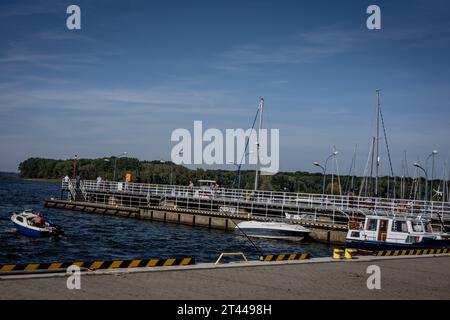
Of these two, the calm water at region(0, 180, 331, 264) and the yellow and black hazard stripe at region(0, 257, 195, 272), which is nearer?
the yellow and black hazard stripe at region(0, 257, 195, 272)

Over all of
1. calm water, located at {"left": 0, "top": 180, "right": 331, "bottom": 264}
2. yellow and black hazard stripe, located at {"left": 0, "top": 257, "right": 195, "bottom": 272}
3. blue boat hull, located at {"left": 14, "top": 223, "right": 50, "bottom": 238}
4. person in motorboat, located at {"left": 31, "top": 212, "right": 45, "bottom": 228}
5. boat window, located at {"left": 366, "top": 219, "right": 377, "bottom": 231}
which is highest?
yellow and black hazard stripe, located at {"left": 0, "top": 257, "right": 195, "bottom": 272}

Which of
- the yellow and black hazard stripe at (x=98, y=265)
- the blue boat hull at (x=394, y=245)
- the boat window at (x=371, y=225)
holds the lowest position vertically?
the blue boat hull at (x=394, y=245)

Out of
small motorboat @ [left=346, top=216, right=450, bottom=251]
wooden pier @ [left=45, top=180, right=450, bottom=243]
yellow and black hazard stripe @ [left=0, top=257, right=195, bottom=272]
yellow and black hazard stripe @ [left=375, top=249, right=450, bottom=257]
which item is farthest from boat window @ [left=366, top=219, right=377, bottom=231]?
yellow and black hazard stripe @ [left=0, top=257, right=195, bottom=272]

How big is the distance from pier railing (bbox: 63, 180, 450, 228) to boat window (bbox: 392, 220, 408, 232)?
Answer: 5.90 meters

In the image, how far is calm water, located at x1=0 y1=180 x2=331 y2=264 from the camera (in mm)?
34156

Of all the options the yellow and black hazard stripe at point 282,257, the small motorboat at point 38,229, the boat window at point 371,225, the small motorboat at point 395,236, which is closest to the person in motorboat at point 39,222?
the small motorboat at point 38,229

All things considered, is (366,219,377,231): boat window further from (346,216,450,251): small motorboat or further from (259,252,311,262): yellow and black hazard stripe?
(259,252,311,262): yellow and black hazard stripe

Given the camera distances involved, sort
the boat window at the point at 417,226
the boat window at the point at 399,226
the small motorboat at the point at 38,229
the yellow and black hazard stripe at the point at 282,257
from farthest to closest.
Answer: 1. the small motorboat at the point at 38,229
2. the boat window at the point at 417,226
3. the boat window at the point at 399,226
4. the yellow and black hazard stripe at the point at 282,257

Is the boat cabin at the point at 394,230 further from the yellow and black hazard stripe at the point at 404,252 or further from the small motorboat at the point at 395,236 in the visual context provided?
the yellow and black hazard stripe at the point at 404,252

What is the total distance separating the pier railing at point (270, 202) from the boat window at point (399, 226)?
5.90 m

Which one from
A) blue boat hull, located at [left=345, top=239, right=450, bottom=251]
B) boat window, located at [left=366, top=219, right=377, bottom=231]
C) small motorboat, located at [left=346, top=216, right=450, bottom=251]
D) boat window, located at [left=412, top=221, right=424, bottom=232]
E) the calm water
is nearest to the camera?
the calm water

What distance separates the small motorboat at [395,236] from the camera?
34688 mm

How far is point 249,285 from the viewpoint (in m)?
15.0
